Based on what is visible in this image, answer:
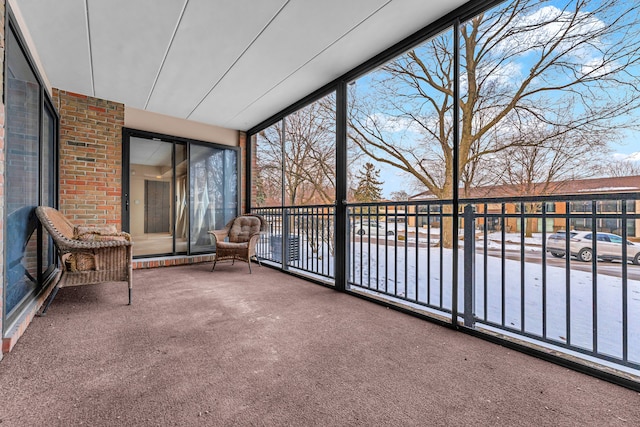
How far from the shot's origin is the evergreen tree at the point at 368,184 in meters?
3.58

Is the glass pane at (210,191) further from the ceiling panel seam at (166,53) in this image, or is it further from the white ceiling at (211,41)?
the white ceiling at (211,41)

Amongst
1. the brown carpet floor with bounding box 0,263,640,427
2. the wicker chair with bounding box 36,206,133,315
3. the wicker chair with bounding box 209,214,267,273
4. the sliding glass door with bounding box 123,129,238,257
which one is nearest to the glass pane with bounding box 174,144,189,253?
the sliding glass door with bounding box 123,129,238,257

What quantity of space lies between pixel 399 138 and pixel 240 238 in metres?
2.74

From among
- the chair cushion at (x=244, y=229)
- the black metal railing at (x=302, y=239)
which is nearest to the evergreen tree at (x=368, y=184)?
the black metal railing at (x=302, y=239)

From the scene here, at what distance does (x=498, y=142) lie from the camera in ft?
8.34

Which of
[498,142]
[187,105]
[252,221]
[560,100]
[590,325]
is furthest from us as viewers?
[252,221]

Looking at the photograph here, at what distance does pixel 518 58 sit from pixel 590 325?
207 cm

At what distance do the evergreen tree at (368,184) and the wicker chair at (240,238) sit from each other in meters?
1.58

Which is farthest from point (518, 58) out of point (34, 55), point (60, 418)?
A: point (34, 55)

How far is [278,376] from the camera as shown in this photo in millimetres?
1440

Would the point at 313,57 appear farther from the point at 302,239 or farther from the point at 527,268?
the point at 527,268

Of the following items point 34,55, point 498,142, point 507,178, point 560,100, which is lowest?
point 507,178

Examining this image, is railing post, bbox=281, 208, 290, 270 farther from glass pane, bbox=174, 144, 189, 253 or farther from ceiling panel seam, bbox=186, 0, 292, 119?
ceiling panel seam, bbox=186, 0, 292, 119

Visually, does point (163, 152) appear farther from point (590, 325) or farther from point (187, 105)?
point (590, 325)
